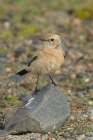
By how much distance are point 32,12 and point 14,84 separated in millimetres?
7325

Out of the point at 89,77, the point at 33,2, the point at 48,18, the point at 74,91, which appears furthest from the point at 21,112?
the point at 33,2

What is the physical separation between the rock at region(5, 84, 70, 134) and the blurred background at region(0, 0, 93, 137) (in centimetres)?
31

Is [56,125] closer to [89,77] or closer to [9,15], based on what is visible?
[89,77]

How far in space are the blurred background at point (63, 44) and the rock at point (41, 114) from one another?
0.31 metres

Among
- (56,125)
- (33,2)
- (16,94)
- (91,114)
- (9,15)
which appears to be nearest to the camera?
(56,125)

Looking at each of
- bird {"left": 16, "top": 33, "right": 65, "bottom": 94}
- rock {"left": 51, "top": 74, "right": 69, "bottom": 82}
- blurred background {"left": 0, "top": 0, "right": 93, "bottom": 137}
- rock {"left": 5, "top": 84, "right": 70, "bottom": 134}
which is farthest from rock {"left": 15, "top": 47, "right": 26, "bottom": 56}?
rock {"left": 5, "top": 84, "right": 70, "bottom": 134}

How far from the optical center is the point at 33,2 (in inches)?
736

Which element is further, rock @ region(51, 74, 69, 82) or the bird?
rock @ region(51, 74, 69, 82)

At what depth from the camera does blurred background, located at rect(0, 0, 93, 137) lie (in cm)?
975

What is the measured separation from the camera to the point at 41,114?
7.61 m

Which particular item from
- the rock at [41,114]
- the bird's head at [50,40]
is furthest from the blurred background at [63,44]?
the bird's head at [50,40]

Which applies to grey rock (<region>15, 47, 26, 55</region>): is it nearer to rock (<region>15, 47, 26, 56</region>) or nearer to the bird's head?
rock (<region>15, 47, 26, 56</region>)

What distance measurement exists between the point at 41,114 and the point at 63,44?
6.28 metres

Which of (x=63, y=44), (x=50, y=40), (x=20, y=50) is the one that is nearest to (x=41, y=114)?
(x=50, y=40)
